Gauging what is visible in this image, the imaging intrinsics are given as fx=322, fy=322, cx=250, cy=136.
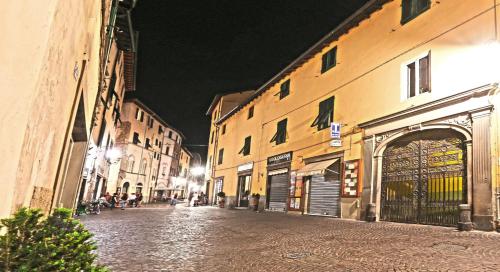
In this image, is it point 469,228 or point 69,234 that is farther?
point 469,228

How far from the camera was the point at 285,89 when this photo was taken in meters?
22.6

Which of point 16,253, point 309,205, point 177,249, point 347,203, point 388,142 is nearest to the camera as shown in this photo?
point 16,253

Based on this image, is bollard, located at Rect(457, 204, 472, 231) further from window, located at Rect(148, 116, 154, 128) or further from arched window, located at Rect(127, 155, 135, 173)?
window, located at Rect(148, 116, 154, 128)

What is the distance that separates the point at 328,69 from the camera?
17734mm

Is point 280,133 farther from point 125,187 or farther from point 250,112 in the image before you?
point 125,187

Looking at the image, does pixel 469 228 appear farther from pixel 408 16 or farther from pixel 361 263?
pixel 408 16

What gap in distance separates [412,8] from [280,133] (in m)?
11.2

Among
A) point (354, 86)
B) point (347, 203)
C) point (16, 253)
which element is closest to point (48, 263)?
point (16, 253)

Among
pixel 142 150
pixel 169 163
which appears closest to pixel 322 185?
pixel 142 150

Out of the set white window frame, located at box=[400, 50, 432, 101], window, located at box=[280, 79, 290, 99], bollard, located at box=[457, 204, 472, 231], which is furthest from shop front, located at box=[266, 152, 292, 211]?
bollard, located at box=[457, 204, 472, 231]

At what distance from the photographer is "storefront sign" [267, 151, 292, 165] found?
2000cm

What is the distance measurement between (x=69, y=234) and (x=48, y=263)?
0.26 metres

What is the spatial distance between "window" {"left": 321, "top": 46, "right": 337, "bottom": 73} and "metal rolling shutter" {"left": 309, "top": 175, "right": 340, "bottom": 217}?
237 inches

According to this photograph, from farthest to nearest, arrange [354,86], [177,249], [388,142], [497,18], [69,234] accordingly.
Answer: [354,86], [388,142], [497,18], [177,249], [69,234]
